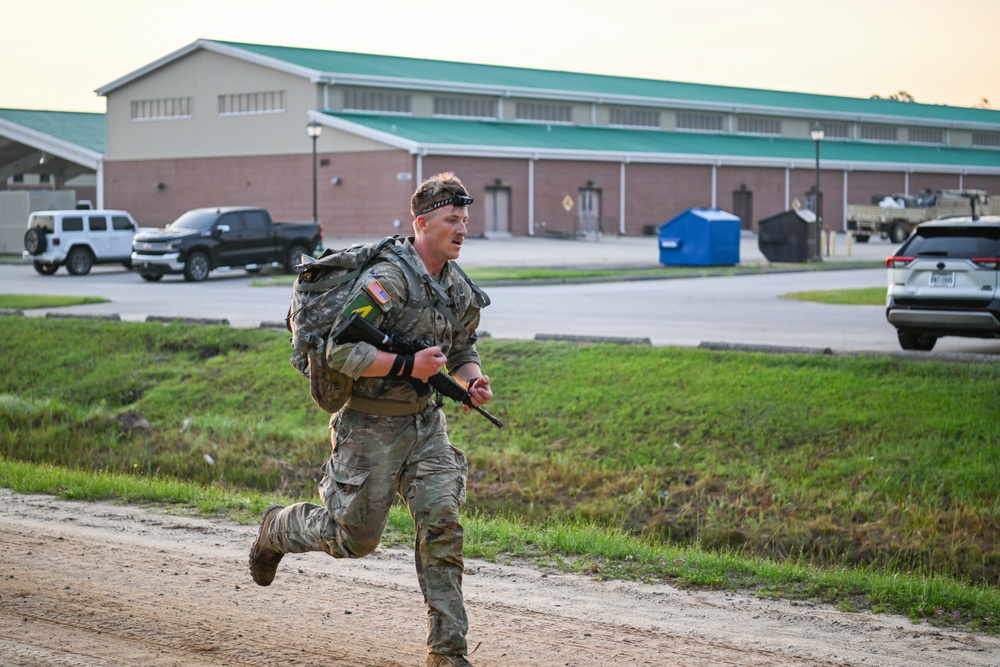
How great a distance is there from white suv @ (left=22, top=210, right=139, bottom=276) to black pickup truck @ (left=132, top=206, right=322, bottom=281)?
306cm

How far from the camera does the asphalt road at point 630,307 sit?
56.8 ft

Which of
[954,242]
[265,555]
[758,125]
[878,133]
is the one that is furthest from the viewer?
[878,133]

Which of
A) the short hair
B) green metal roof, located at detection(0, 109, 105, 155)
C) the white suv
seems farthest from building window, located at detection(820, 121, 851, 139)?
the short hair

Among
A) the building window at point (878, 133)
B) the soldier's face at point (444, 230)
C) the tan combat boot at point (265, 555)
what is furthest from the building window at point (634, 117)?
the soldier's face at point (444, 230)

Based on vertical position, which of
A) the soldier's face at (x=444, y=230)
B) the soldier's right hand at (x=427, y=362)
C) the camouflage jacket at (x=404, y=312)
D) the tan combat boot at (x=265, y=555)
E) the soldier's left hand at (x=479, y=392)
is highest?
the soldier's face at (x=444, y=230)

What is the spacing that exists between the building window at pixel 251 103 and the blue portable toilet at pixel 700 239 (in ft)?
85.5

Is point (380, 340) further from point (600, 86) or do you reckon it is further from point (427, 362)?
point (600, 86)

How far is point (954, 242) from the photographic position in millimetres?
15570

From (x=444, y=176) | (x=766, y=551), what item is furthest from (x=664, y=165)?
(x=444, y=176)

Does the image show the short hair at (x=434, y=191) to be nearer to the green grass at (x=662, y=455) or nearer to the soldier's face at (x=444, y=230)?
the soldier's face at (x=444, y=230)

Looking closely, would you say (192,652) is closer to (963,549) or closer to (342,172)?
(963,549)

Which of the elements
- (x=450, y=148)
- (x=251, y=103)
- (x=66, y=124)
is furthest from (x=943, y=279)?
(x=66, y=124)

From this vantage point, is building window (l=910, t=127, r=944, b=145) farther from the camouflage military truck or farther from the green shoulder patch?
the green shoulder patch

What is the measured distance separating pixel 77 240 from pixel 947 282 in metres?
27.3
